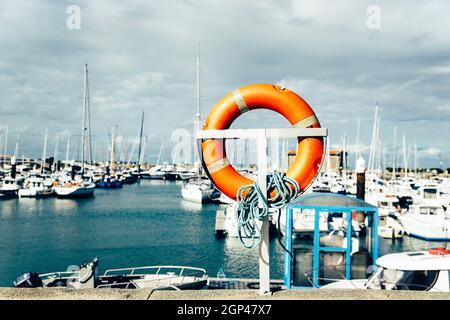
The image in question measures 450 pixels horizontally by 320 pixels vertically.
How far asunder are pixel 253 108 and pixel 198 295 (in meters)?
2.61

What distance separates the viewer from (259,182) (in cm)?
455

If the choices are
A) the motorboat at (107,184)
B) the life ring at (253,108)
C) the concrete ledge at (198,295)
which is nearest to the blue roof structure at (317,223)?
the life ring at (253,108)

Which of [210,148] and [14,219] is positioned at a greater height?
[210,148]

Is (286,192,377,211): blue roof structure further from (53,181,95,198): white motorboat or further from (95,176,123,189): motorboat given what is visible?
(95,176,123,189): motorboat

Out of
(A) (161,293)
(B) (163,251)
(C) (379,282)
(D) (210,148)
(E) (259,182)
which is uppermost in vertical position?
(D) (210,148)

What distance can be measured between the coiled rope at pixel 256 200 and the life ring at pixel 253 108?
0.86 feet

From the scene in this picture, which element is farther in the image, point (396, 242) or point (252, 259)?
point (396, 242)

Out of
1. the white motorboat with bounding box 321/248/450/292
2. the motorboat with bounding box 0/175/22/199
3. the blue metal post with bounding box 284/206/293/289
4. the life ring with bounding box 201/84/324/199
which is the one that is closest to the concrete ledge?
the life ring with bounding box 201/84/324/199

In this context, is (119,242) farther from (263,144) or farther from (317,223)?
(263,144)

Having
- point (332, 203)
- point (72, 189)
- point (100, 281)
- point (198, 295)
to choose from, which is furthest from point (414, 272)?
point (72, 189)

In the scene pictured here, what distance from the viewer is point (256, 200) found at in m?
4.73
